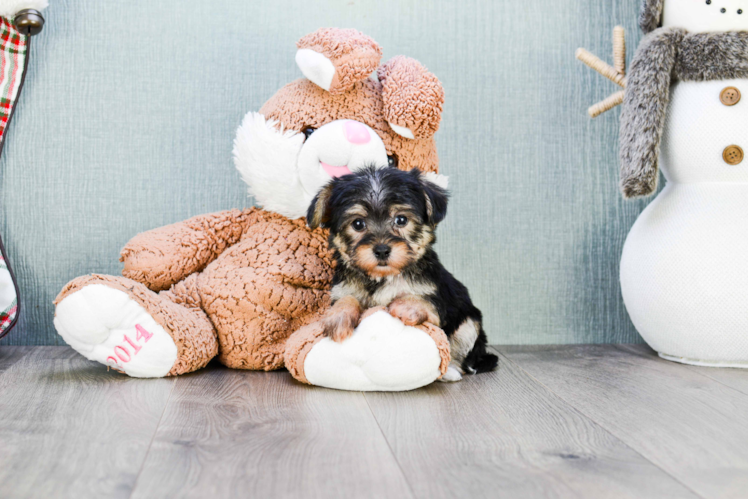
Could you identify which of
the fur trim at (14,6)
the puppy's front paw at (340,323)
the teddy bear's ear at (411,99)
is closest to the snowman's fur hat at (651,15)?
the teddy bear's ear at (411,99)

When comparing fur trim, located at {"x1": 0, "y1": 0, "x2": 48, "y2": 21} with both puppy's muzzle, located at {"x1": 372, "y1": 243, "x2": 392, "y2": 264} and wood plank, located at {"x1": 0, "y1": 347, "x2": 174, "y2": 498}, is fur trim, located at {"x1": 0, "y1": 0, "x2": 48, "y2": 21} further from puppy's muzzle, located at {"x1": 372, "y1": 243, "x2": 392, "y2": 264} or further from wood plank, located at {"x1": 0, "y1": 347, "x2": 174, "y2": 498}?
puppy's muzzle, located at {"x1": 372, "y1": 243, "x2": 392, "y2": 264}

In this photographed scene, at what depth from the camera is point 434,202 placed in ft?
6.09

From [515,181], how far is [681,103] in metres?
0.69

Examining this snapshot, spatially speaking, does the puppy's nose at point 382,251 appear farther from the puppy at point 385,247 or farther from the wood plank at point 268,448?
the wood plank at point 268,448

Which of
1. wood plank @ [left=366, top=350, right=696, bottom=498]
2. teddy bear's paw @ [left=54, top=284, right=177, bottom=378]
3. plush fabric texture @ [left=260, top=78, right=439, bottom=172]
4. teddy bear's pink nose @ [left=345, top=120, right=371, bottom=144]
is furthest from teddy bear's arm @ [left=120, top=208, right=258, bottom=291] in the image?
wood plank @ [left=366, top=350, right=696, bottom=498]

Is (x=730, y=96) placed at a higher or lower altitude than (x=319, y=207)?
higher

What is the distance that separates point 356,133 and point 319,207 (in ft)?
0.90

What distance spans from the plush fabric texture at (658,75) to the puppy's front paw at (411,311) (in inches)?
34.0

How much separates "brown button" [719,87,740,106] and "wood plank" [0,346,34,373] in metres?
2.50

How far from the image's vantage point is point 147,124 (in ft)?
8.26

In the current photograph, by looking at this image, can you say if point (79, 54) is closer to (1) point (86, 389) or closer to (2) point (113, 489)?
(1) point (86, 389)

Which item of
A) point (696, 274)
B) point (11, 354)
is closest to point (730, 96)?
point (696, 274)

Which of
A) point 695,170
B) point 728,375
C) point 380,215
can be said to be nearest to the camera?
point 380,215

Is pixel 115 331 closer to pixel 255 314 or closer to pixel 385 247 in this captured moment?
pixel 255 314
